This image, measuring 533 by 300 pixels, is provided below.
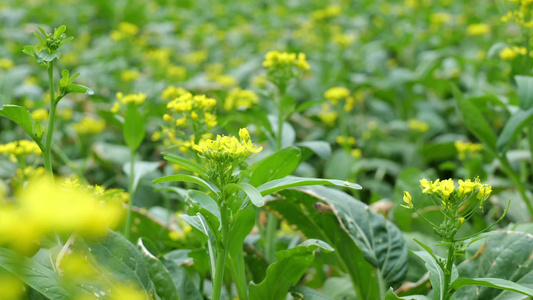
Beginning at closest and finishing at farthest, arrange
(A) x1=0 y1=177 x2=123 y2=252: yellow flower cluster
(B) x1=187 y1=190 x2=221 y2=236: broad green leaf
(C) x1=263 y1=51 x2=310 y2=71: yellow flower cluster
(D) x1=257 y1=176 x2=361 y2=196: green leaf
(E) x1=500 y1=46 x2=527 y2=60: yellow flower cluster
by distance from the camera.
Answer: (A) x1=0 y1=177 x2=123 y2=252: yellow flower cluster, (D) x1=257 y1=176 x2=361 y2=196: green leaf, (B) x1=187 y1=190 x2=221 y2=236: broad green leaf, (C) x1=263 y1=51 x2=310 y2=71: yellow flower cluster, (E) x1=500 y1=46 x2=527 y2=60: yellow flower cluster

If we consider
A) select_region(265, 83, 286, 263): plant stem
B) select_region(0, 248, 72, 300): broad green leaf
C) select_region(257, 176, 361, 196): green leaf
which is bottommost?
select_region(265, 83, 286, 263): plant stem

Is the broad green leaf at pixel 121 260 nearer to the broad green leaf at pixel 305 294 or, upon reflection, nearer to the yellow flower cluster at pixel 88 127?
the broad green leaf at pixel 305 294

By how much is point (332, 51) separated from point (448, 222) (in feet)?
11.8

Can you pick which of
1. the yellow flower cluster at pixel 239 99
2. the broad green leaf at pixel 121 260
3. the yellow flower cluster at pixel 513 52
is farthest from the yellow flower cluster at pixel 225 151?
the yellow flower cluster at pixel 513 52

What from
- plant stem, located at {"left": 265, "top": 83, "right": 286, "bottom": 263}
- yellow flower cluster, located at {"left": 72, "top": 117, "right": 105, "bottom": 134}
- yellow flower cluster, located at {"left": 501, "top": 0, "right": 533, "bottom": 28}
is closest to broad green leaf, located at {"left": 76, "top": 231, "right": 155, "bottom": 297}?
plant stem, located at {"left": 265, "top": 83, "right": 286, "bottom": 263}

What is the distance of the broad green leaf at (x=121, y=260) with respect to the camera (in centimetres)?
154

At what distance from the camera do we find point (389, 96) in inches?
165

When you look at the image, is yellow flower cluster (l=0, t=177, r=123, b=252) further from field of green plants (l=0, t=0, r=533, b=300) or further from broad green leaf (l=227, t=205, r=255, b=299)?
broad green leaf (l=227, t=205, r=255, b=299)

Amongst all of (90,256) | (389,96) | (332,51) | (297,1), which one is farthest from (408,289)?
(297,1)

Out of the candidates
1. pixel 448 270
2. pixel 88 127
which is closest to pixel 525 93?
pixel 448 270

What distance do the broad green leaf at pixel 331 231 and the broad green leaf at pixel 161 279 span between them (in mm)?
512

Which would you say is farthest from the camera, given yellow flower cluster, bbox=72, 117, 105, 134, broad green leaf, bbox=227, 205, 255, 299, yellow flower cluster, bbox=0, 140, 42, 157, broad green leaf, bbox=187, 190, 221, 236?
yellow flower cluster, bbox=72, 117, 105, 134

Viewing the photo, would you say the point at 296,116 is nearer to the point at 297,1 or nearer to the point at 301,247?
the point at 301,247

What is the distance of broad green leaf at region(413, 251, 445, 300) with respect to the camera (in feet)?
4.66
